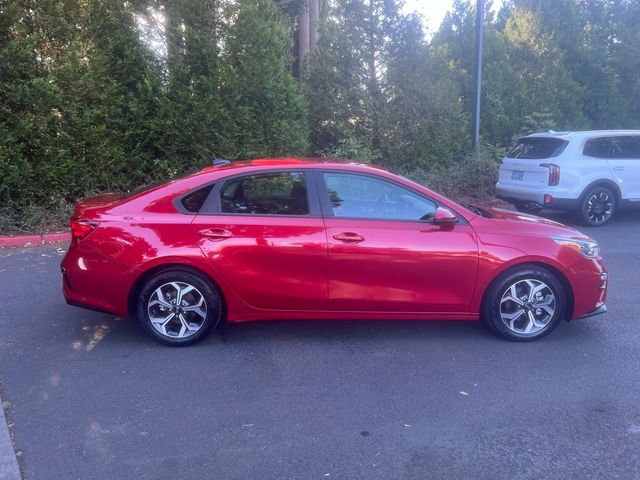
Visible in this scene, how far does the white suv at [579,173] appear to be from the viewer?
9922 mm

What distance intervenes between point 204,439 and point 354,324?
2.19m

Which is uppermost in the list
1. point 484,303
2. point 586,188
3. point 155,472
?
point 586,188

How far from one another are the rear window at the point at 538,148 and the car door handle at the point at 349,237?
21.1 ft

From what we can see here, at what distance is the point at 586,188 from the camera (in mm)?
10031

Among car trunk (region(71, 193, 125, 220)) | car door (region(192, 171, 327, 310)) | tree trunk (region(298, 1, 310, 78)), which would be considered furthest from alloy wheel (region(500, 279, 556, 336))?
tree trunk (region(298, 1, 310, 78))

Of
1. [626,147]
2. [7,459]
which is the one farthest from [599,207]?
[7,459]

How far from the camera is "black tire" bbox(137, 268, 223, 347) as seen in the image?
481 centimetres

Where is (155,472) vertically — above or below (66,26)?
below

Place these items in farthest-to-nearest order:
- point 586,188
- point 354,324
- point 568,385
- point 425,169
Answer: point 425,169, point 586,188, point 354,324, point 568,385

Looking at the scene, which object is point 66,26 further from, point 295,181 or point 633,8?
point 633,8

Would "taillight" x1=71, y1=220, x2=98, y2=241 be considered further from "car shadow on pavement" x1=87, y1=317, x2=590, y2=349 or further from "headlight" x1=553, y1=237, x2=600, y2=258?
"headlight" x1=553, y1=237, x2=600, y2=258

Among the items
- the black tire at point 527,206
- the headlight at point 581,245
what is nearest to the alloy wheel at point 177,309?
the headlight at point 581,245

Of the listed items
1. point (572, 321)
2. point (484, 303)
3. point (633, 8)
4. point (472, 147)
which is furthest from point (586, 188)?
point (633, 8)

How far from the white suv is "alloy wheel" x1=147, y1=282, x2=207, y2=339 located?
6.99m
